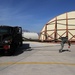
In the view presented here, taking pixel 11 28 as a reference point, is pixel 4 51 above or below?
below

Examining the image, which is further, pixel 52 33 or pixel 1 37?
pixel 52 33

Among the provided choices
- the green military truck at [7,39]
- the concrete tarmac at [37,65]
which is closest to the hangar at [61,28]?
the green military truck at [7,39]

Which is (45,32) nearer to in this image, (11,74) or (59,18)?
(59,18)

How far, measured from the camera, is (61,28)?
157ft

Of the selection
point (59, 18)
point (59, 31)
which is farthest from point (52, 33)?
point (59, 18)

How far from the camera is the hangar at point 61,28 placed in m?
46.3

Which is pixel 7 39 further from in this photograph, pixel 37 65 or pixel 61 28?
pixel 61 28

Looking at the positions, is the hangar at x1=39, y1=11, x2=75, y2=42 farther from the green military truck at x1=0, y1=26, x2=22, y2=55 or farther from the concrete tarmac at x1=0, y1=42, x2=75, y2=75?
the concrete tarmac at x1=0, y1=42, x2=75, y2=75

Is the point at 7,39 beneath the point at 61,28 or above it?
beneath

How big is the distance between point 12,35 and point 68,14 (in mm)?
36207

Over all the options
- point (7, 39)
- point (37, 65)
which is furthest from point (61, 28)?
point (37, 65)

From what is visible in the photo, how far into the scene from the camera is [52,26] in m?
50.0

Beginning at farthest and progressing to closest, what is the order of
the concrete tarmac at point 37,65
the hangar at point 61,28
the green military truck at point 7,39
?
1. the hangar at point 61,28
2. the green military truck at point 7,39
3. the concrete tarmac at point 37,65

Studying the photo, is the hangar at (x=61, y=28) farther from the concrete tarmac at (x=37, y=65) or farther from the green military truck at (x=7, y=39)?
the concrete tarmac at (x=37, y=65)
